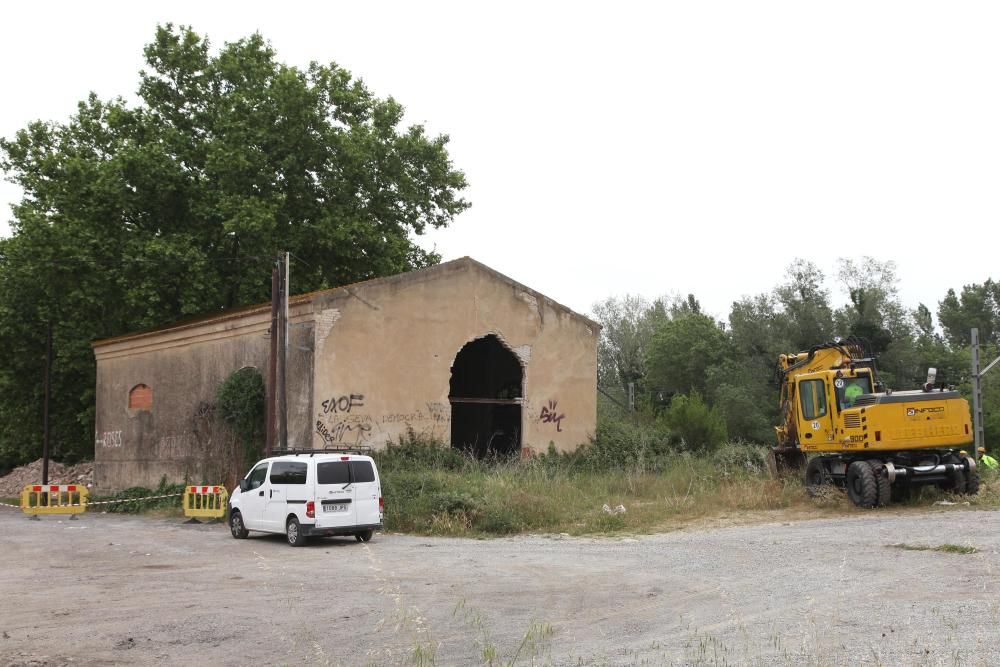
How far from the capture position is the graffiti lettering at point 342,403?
81.4 feet

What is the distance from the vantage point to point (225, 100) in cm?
3644

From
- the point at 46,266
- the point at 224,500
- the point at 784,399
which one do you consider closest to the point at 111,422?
the point at 46,266

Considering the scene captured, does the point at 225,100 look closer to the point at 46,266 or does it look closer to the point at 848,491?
the point at 46,266

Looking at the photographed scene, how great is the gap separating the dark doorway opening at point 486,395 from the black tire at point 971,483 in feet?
43.9

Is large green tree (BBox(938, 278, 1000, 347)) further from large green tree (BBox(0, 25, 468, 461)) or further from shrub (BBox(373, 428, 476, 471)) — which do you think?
shrub (BBox(373, 428, 476, 471))

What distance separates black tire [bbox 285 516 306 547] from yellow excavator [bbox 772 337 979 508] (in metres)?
11.0

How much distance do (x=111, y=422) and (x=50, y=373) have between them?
21.7ft

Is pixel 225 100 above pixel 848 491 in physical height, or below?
above

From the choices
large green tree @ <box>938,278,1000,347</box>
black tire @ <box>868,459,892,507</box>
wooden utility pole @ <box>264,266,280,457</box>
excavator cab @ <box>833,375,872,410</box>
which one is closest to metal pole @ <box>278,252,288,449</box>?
wooden utility pole @ <box>264,266,280,457</box>

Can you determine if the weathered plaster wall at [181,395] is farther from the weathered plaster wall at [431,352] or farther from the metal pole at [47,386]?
the metal pole at [47,386]

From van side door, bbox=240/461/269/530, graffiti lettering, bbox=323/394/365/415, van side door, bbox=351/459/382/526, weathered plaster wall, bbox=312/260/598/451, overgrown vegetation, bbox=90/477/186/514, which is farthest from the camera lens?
overgrown vegetation, bbox=90/477/186/514

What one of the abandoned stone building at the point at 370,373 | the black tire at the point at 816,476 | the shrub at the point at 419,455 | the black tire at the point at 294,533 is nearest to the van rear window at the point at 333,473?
the black tire at the point at 294,533

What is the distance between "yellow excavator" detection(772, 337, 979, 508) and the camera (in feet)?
64.0

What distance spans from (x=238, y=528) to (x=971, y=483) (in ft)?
49.6
